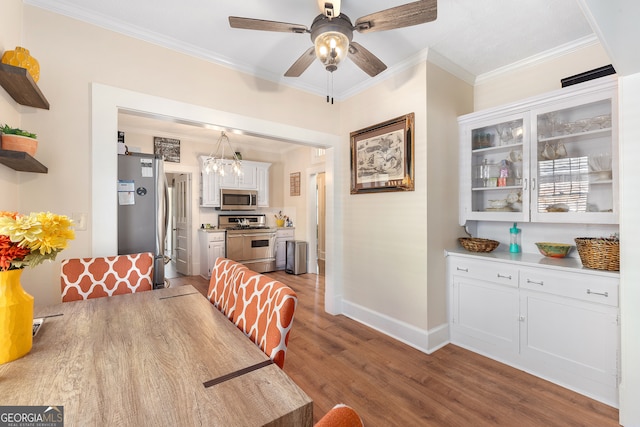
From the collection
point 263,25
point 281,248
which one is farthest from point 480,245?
point 281,248

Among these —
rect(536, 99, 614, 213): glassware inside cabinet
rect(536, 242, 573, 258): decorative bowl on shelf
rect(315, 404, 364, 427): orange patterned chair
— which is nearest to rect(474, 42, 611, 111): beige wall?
rect(536, 99, 614, 213): glassware inside cabinet

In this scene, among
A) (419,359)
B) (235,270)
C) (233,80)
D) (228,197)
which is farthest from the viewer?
(228,197)

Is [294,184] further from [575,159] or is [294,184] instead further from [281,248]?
[575,159]

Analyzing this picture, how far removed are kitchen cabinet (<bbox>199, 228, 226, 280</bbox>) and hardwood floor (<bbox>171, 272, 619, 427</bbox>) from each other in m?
2.70

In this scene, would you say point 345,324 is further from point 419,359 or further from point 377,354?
point 419,359

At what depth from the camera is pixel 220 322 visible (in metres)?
1.26

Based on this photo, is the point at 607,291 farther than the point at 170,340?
Yes

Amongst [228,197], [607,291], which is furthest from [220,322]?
[228,197]

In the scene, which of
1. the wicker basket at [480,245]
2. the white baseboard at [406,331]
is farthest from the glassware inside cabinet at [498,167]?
the white baseboard at [406,331]

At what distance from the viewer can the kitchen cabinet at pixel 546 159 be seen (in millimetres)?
2068

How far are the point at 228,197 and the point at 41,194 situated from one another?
3.55 metres

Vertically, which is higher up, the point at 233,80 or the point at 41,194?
the point at 233,80

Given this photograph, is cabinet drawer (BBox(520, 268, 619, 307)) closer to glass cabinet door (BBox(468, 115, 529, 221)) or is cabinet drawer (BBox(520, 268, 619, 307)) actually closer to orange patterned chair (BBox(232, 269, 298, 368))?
glass cabinet door (BBox(468, 115, 529, 221))

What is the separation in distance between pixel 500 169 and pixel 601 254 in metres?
1.05
